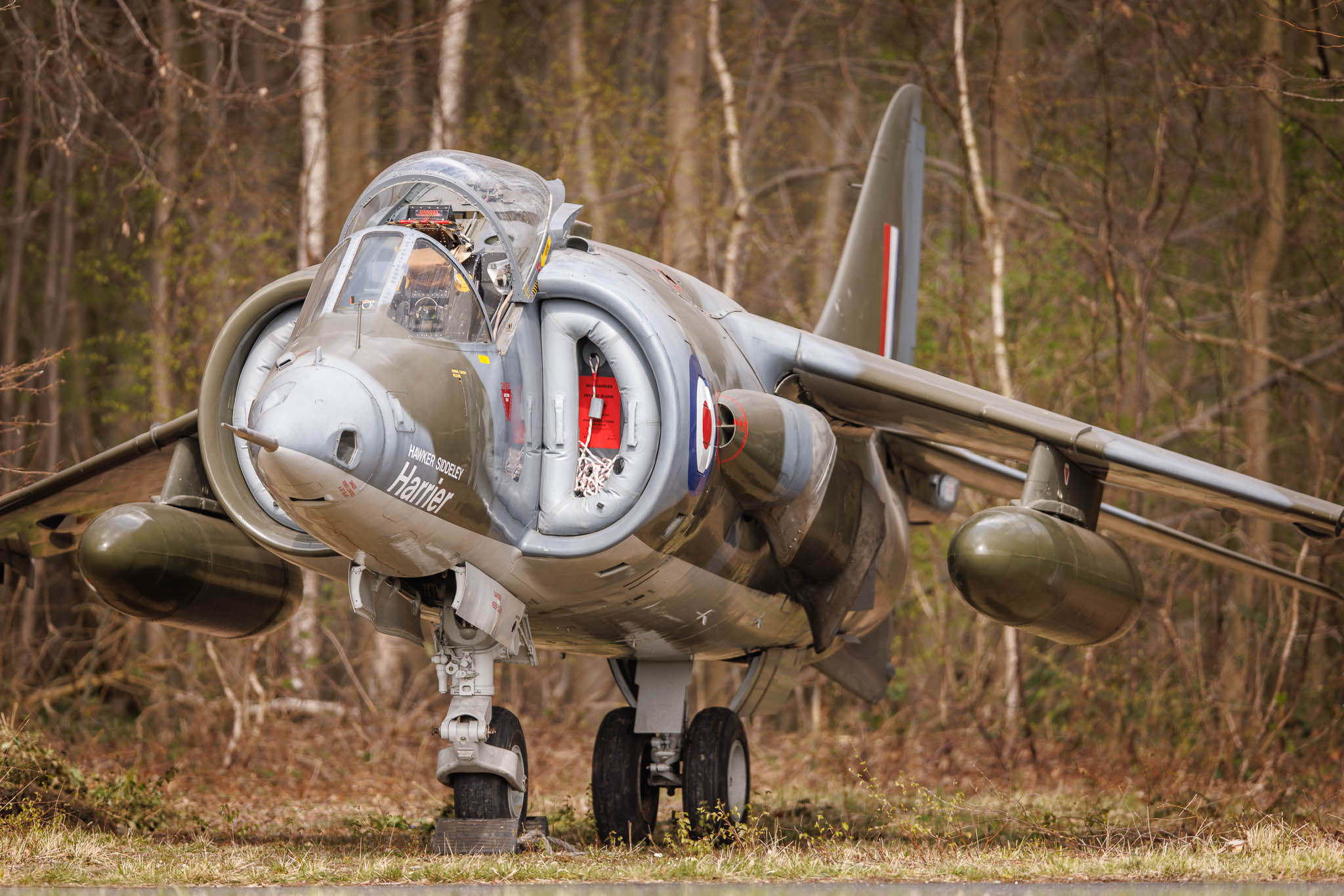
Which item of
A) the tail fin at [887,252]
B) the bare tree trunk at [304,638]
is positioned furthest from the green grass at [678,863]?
the bare tree trunk at [304,638]

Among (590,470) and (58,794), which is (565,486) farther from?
(58,794)

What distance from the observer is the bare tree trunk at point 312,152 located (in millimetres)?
14938

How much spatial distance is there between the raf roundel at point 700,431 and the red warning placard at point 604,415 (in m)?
0.38

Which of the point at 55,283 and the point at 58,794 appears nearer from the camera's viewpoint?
the point at 58,794

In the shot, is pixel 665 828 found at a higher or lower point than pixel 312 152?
lower

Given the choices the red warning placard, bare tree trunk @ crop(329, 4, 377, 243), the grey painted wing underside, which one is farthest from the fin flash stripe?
bare tree trunk @ crop(329, 4, 377, 243)

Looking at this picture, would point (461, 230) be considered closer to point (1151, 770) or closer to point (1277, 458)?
point (1151, 770)

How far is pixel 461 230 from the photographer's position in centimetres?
687

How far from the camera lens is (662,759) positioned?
27.9 feet

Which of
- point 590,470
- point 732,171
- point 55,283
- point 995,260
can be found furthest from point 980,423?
point 55,283

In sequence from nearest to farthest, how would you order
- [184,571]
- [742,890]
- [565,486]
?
[742,890]
[565,486]
[184,571]

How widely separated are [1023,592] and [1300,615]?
8354 millimetres

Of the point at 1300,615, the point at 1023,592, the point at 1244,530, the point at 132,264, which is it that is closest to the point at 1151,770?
the point at 1300,615

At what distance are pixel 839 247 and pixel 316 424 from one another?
50.3 ft
